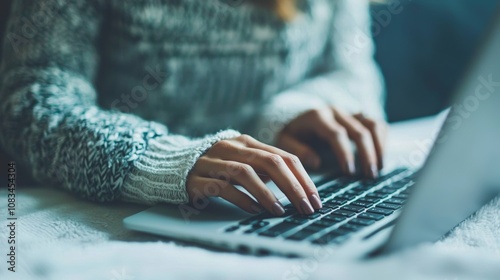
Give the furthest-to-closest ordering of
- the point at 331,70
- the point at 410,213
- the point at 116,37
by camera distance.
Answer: the point at 331,70 → the point at 116,37 → the point at 410,213

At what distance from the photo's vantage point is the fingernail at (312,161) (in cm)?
65

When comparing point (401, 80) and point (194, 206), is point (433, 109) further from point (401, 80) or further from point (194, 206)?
point (194, 206)

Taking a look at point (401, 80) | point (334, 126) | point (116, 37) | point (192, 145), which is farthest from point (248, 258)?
point (401, 80)

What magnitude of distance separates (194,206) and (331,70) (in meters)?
0.64

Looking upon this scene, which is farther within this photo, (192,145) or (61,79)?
(61,79)

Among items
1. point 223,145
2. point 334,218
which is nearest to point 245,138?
point 223,145

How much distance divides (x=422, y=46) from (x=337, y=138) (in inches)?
23.6

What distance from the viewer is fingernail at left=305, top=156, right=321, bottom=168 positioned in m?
0.65

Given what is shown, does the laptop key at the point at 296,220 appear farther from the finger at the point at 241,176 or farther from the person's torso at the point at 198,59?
the person's torso at the point at 198,59

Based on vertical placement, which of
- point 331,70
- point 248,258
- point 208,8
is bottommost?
point 248,258

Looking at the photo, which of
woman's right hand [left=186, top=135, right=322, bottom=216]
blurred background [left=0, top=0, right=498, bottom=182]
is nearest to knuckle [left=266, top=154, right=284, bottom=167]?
woman's right hand [left=186, top=135, right=322, bottom=216]

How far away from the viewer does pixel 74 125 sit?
559 mm

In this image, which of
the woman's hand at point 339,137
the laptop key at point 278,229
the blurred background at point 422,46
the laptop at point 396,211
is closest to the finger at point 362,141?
the woman's hand at point 339,137

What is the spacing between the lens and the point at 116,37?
741 millimetres
